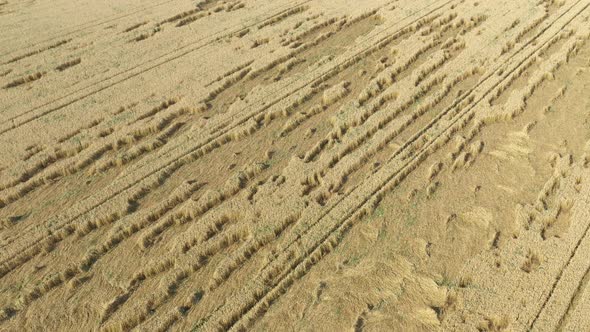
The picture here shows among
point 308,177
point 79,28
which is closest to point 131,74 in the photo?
point 79,28

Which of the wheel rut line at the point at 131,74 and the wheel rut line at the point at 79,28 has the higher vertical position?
the wheel rut line at the point at 79,28

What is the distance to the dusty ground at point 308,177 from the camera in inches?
160

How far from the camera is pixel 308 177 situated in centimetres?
531

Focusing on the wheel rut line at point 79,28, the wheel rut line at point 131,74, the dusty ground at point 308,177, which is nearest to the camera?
the dusty ground at point 308,177

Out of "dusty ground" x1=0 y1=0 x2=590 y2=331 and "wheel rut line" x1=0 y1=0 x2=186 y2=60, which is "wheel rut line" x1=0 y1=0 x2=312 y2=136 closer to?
"dusty ground" x1=0 y1=0 x2=590 y2=331

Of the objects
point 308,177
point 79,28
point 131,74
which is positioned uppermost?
point 79,28

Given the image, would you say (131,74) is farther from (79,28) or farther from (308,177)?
(308,177)

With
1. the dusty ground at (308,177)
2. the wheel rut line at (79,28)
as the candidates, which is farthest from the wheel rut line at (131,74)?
the wheel rut line at (79,28)

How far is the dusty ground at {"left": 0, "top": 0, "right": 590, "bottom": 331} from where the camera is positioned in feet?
13.3

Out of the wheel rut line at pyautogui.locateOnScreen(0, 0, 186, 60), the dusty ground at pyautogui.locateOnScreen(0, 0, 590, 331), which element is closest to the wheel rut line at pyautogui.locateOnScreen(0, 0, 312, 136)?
the dusty ground at pyautogui.locateOnScreen(0, 0, 590, 331)

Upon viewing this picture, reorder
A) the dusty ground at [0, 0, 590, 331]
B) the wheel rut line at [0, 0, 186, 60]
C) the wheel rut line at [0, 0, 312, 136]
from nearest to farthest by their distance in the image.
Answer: the dusty ground at [0, 0, 590, 331], the wheel rut line at [0, 0, 312, 136], the wheel rut line at [0, 0, 186, 60]

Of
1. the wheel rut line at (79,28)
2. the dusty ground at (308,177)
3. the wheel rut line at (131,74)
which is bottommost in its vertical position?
the dusty ground at (308,177)

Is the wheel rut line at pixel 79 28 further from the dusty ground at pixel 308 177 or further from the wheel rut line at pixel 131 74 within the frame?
the wheel rut line at pixel 131 74

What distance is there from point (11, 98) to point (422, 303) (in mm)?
6676
